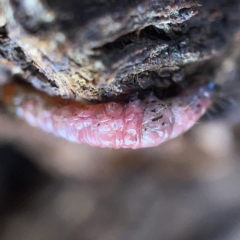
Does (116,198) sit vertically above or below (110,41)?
below

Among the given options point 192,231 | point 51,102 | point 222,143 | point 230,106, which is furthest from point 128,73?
point 192,231

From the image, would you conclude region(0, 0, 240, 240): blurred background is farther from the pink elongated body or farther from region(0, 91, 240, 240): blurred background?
the pink elongated body

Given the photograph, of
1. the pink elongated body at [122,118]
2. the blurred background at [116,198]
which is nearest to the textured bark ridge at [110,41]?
the pink elongated body at [122,118]

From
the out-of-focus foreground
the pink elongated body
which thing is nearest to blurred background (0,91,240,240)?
the out-of-focus foreground

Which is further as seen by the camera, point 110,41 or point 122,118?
point 122,118

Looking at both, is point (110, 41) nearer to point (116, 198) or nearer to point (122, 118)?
point (122, 118)

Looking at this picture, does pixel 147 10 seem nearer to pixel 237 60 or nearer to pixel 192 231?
pixel 237 60

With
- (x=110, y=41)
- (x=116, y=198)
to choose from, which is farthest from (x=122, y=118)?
(x=116, y=198)
